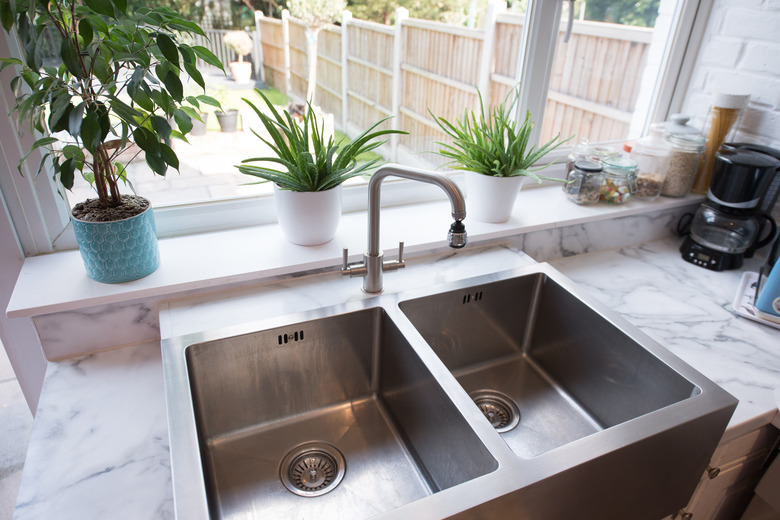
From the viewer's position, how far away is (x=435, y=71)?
1.43 meters

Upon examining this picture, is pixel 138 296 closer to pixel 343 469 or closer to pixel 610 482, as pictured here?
pixel 343 469

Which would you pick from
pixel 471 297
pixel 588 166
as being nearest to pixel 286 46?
pixel 471 297

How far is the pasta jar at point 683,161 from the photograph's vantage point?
57.1 inches

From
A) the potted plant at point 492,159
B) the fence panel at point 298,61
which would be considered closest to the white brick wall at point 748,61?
the potted plant at point 492,159

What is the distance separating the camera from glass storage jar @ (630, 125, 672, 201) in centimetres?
147

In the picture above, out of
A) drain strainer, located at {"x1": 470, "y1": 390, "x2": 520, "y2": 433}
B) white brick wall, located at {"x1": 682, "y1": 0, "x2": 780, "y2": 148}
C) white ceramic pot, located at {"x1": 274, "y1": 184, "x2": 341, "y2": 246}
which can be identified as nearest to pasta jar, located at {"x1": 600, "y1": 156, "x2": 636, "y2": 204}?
white brick wall, located at {"x1": 682, "y1": 0, "x2": 780, "y2": 148}

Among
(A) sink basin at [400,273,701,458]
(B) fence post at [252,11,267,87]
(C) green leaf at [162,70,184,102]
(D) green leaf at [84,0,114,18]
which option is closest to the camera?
(D) green leaf at [84,0,114,18]

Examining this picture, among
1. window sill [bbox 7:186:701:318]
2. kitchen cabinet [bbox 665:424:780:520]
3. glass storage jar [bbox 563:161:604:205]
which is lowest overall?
kitchen cabinet [bbox 665:424:780:520]

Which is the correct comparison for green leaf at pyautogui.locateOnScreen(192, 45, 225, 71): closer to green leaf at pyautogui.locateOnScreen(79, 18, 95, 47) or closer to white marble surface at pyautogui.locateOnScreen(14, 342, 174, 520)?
green leaf at pyautogui.locateOnScreen(79, 18, 95, 47)

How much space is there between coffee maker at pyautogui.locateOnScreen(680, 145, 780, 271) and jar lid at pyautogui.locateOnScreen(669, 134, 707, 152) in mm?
78

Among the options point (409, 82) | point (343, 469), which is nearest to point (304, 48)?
point (409, 82)

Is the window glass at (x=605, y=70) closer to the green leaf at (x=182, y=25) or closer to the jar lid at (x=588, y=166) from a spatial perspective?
the jar lid at (x=588, y=166)

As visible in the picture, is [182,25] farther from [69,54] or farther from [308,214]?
[308,214]

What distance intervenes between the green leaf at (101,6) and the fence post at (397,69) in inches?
28.5
